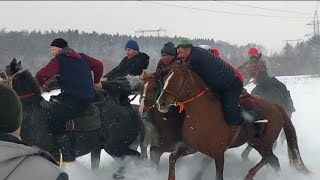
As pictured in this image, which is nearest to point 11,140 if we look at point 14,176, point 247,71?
point 14,176

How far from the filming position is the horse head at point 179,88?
17.0 feet

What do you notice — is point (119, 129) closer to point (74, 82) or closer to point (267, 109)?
point (74, 82)

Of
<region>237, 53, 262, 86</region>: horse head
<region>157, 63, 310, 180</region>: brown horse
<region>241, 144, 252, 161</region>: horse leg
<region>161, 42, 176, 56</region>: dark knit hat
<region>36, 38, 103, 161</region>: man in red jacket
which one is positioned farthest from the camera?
<region>237, 53, 262, 86</region>: horse head

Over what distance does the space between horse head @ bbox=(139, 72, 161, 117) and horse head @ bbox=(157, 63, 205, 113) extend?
0.28 meters

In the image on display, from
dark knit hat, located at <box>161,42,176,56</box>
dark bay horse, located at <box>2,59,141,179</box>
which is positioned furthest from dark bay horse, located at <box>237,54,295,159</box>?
dark bay horse, located at <box>2,59,141,179</box>

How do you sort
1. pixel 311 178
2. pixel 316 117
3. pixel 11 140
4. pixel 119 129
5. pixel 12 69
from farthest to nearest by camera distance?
pixel 316 117
pixel 311 178
pixel 119 129
pixel 12 69
pixel 11 140

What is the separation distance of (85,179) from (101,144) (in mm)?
593

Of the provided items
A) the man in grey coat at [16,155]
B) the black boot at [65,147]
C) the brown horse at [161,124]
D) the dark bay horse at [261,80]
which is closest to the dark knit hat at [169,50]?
the brown horse at [161,124]

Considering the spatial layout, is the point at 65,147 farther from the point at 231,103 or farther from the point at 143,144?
the point at 231,103

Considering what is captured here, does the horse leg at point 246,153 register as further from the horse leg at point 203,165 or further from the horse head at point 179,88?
the horse head at point 179,88

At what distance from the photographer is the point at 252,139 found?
675 cm

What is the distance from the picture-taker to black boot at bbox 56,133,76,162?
563 cm

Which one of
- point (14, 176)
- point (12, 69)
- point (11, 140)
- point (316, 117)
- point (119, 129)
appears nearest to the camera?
point (14, 176)

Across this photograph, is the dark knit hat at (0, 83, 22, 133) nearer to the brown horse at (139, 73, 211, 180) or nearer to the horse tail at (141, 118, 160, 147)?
the brown horse at (139, 73, 211, 180)
